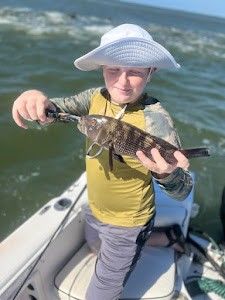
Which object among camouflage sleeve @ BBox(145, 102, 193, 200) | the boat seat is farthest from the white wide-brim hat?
the boat seat

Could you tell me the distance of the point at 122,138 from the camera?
232 cm

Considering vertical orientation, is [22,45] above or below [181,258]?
below

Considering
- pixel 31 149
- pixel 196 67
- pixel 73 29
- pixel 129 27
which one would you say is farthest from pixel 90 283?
pixel 73 29

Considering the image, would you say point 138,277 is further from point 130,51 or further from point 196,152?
point 130,51

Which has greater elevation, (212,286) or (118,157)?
(118,157)

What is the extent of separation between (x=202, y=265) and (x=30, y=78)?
27.9 ft

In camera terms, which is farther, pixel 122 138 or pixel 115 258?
pixel 115 258

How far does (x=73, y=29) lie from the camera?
21.4 meters

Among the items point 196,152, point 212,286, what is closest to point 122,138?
point 196,152

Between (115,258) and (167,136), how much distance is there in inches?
36.0

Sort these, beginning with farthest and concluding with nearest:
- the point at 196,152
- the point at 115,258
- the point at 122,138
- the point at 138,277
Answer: the point at 138,277, the point at 115,258, the point at 122,138, the point at 196,152

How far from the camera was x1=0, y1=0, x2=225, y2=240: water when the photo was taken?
647 cm

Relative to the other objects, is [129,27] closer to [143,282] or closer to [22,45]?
[143,282]

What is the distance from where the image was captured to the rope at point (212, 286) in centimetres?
364
